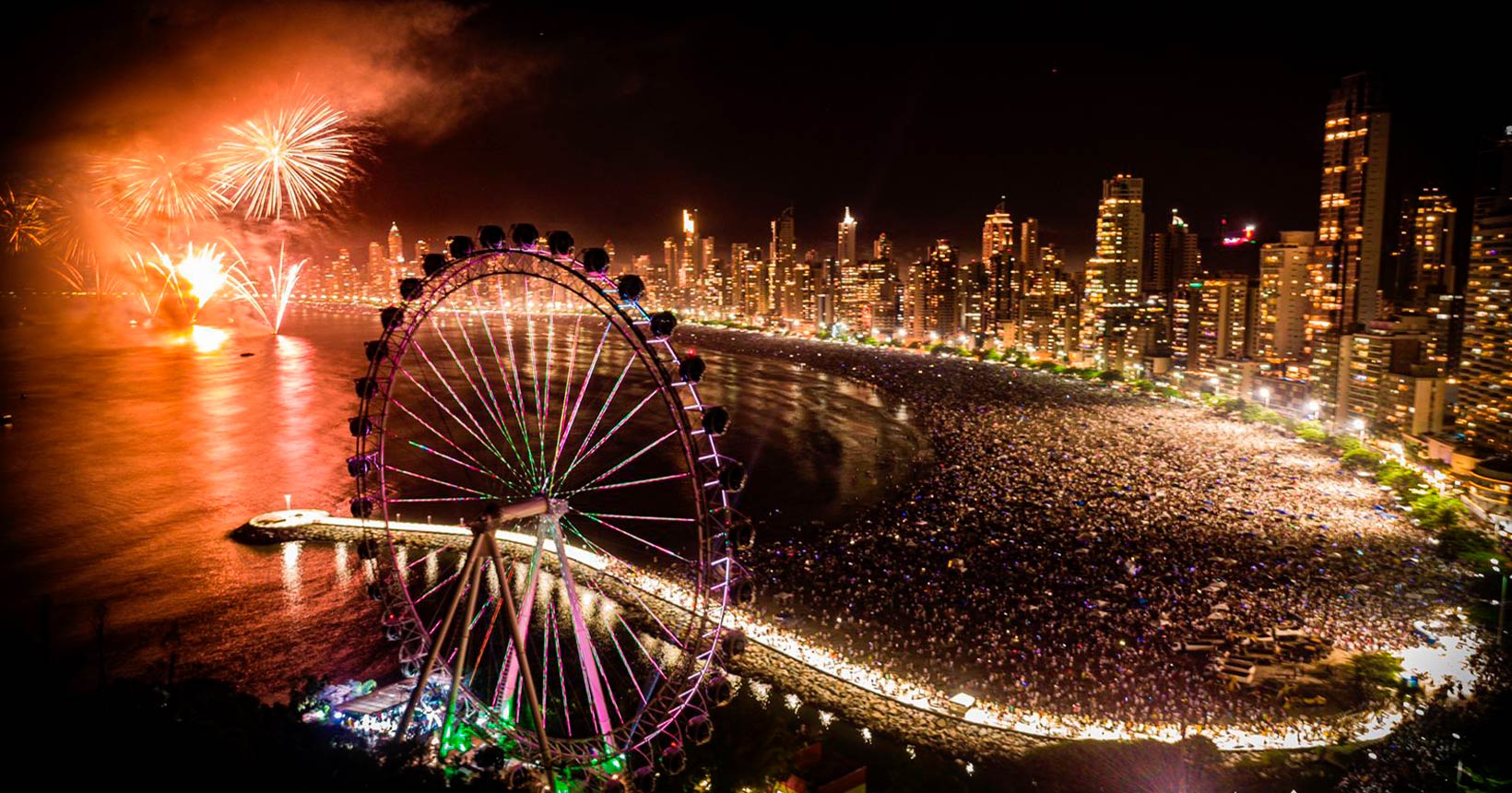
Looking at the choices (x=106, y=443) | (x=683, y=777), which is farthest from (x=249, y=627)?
(x=106, y=443)

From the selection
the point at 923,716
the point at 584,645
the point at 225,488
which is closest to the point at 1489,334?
the point at 923,716

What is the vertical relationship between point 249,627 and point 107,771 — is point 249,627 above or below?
below

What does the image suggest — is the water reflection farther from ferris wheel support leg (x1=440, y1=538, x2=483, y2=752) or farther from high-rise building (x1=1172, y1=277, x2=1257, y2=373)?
high-rise building (x1=1172, y1=277, x2=1257, y2=373)

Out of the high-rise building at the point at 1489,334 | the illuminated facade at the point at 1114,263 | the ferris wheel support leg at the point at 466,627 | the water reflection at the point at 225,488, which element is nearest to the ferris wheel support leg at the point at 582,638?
the ferris wheel support leg at the point at 466,627

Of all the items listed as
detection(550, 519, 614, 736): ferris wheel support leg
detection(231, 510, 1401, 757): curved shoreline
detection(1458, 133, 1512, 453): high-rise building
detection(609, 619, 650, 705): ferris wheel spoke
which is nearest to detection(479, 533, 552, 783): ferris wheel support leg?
detection(550, 519, 614, 736): ferris wheel support leg

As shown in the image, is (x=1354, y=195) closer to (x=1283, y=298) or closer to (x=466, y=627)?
(x=1283, y=298)

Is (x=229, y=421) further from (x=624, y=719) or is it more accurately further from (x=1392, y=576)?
(x=1392, y=576)
